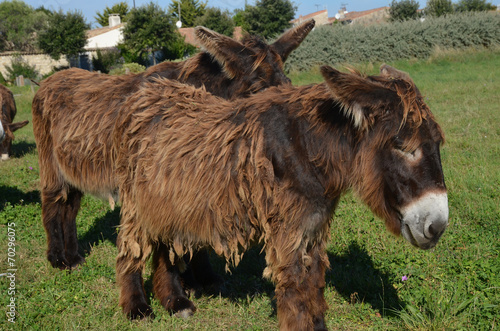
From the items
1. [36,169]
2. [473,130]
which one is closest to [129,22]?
[36,169]

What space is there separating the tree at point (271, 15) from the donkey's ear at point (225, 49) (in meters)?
41.0

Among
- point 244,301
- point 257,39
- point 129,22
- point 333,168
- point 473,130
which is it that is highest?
point 129,22

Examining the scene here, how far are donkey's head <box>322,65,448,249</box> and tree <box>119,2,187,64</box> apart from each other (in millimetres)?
38289

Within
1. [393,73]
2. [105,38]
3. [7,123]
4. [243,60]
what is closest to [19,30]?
[105,38]

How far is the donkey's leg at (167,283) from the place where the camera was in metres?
3.65

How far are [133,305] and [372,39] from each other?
23.7 m

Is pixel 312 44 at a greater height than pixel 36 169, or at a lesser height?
greater

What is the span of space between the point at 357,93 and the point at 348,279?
2117mm

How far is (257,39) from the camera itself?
15.4ft

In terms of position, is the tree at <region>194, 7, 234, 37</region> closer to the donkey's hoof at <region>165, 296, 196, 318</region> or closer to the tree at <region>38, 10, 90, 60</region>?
the tree at <region>38, 10, 90, 60</region>

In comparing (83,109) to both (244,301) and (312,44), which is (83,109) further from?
(312,44)

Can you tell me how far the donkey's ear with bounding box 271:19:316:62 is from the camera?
16.3 ft

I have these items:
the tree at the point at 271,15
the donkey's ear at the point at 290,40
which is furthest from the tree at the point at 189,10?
the donkey's ear at the point at 290,40

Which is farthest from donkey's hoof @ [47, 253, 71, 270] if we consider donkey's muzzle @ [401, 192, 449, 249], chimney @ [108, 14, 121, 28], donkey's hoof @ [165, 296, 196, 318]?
chimney @ [108, 14, 121, 28]
